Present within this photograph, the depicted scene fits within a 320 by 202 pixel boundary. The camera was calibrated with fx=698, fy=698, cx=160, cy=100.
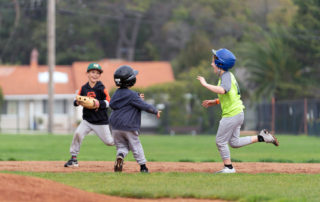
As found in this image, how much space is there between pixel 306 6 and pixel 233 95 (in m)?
34.5

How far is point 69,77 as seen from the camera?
53844 mm

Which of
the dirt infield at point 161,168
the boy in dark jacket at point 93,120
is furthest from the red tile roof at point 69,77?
the boy in dark jacket at point 93,120

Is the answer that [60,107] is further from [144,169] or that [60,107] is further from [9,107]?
[144,169]

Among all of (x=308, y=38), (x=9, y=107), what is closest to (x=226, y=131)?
(x=308, y=38)

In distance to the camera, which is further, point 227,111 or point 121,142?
point 121,142

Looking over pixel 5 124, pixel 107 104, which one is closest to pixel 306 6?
pixel 5 124

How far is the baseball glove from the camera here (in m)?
11.2

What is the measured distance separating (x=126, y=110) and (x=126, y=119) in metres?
0.14

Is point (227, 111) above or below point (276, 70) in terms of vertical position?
below

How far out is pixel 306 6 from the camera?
142 feet

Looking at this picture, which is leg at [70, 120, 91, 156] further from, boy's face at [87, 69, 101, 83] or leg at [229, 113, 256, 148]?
leg at [229, 113, 256, 148]

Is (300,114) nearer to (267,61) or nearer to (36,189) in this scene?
(267,61)

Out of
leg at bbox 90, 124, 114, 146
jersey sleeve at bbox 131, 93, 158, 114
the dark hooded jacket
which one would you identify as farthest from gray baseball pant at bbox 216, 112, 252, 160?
leg at bbox 90, 124, 114, 146

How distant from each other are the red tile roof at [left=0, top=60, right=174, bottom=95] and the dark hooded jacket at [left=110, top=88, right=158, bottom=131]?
4052cm
